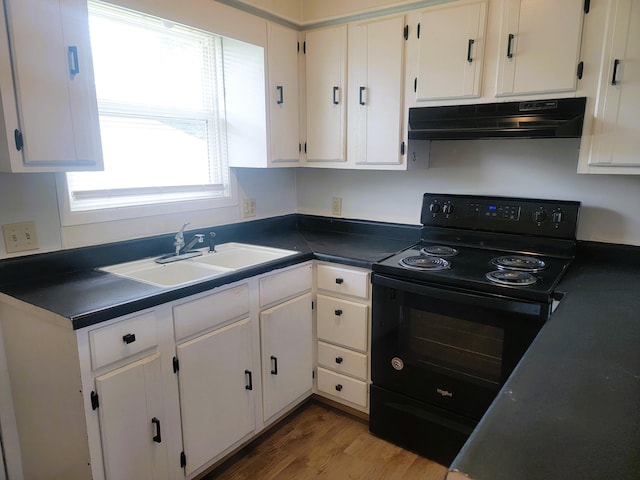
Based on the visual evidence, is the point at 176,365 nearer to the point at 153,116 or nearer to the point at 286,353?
the point at 286,353

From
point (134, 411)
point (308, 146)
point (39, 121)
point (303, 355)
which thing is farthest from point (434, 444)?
point (39, 121)

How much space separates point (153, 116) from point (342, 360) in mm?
1618

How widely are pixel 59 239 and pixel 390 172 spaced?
1788mm

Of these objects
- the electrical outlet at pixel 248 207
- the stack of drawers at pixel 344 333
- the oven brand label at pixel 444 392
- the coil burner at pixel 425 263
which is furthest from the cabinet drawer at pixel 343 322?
the electrical outlet at pixel 248 207

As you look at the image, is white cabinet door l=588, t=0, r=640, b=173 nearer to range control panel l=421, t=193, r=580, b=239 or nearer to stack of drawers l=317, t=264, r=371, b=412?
range control panel l=421, t=193, r=580, b=239

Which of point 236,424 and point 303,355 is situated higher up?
point 303,355

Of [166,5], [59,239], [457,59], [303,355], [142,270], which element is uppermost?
[166,5]

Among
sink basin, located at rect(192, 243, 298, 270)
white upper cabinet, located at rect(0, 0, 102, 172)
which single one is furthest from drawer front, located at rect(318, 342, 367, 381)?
white upper cabinet, located at rect(0, 0, 102, 172)

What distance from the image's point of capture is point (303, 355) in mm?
2377

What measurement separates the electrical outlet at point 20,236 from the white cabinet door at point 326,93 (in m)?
1.51

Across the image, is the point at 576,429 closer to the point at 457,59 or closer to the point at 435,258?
the point at 435,258

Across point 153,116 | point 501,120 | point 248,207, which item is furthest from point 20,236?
point 501,120

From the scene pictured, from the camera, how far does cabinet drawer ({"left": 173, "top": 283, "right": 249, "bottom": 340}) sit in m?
1.70

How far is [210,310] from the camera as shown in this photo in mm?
1813
